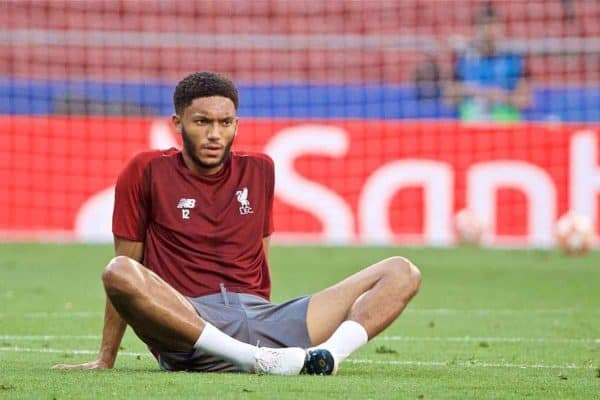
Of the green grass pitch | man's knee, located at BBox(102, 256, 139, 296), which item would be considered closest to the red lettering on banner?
the green grass pitch

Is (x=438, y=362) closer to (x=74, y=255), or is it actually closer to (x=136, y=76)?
(x=74, y=255)

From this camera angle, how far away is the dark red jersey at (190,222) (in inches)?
284

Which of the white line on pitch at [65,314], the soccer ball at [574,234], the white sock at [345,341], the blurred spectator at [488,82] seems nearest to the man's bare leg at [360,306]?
the white sock at [345,341]

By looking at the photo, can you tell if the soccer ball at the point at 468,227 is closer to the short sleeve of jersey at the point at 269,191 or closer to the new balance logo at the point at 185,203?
the short sleeve of jersey at the point at 269,191

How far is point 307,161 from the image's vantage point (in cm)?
1886

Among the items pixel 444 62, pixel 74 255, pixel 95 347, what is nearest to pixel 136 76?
pixel 444 62

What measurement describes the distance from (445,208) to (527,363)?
10.9 metres

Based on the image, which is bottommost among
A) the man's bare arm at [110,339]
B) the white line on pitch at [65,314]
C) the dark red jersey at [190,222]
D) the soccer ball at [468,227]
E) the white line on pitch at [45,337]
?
the soccer ball at [468,227]

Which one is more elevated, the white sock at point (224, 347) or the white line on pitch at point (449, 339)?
the white sock at point (224, 347)

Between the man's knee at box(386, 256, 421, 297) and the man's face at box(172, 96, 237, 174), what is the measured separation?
0.97 metres

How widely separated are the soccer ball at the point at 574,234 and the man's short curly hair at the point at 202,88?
10.9 meters

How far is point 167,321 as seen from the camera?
21.9 feet

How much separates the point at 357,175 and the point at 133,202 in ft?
38.8

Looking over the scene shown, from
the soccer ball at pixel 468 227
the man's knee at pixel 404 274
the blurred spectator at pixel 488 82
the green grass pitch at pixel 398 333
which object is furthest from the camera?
the blurred spectator at pixel 488 82
